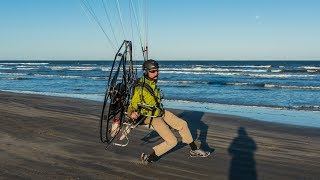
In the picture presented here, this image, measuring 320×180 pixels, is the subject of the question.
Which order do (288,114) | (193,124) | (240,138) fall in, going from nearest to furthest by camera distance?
(240,138) → (193,124) → (288,114)

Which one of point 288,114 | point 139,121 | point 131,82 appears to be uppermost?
point 131,82

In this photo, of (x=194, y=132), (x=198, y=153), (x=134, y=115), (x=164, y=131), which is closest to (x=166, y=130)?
(x=164, y=131)

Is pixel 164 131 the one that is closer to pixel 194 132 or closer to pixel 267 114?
pixel 194 132

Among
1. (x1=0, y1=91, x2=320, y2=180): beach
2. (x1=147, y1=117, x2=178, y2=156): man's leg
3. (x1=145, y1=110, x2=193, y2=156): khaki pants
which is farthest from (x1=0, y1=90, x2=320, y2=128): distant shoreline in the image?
(x1=147, y1=117, x2=178, y2=156): man's leg

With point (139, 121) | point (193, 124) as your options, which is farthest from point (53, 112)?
point (139, 121)

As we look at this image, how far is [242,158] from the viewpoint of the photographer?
24.4 feet

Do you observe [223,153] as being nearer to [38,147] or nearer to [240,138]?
[240,138]

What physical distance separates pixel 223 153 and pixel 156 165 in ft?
5.34

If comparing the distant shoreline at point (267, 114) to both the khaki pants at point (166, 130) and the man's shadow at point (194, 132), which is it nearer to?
the man's shadow at point (194, 132)

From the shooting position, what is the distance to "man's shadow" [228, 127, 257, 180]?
250 inches

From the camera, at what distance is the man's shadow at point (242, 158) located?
6.34 m

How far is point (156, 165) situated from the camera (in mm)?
6812

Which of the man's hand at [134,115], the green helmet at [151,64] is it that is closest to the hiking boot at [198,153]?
the man's hand at [134,115]

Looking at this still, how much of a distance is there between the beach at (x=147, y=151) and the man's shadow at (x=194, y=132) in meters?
0.02
